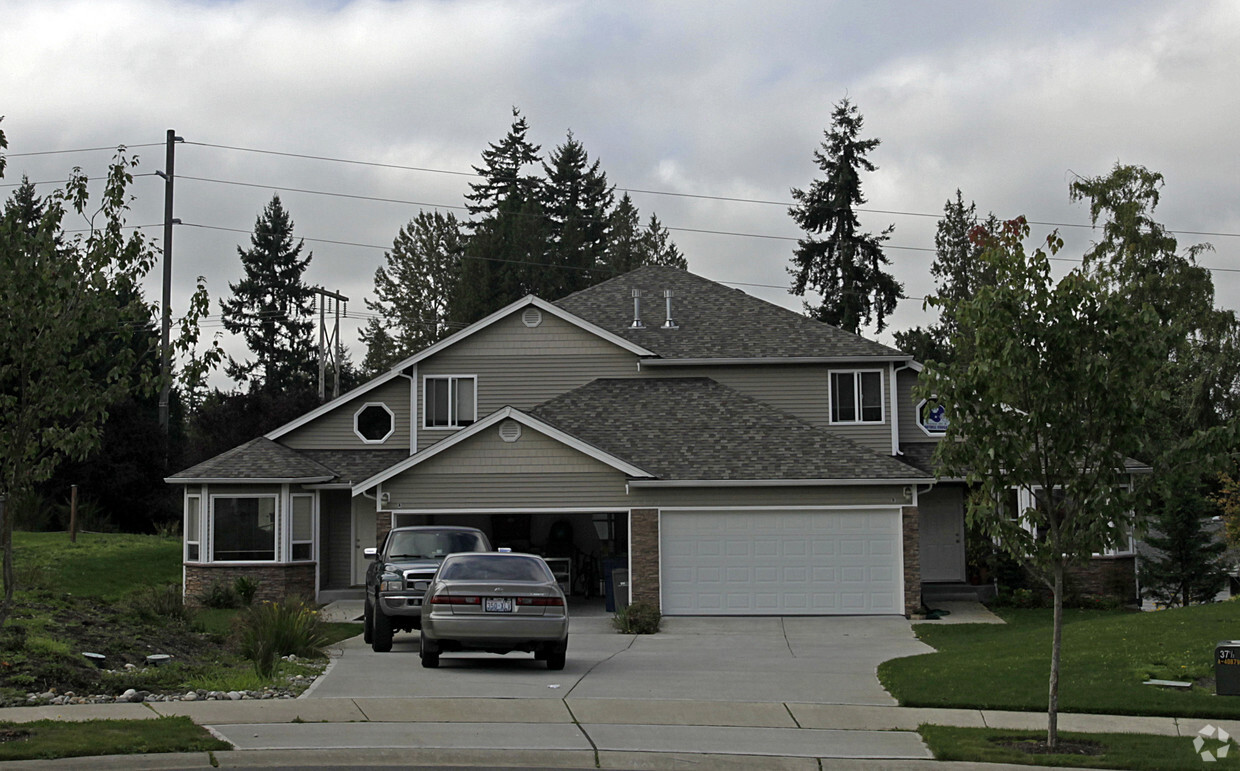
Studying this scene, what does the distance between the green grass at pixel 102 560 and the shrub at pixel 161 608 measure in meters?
5.42

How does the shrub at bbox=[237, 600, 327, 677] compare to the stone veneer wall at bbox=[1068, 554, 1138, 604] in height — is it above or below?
above

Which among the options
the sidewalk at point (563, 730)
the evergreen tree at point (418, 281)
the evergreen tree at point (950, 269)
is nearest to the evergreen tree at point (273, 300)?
the evergreen tree at point (418, 281)

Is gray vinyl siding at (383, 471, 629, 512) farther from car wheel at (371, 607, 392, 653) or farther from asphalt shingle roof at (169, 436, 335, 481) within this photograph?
car wheel at (371, 607, 392, 653)

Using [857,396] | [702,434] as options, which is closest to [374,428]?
[702,434]

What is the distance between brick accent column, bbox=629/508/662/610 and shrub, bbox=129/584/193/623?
885 cm

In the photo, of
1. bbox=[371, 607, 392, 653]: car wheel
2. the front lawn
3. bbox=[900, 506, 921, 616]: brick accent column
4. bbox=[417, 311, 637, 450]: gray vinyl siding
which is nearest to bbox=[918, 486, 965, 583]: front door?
bbox=[900, 506, 921, 616]: brick accent column

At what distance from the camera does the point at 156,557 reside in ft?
107

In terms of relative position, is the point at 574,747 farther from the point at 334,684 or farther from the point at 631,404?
the point at 631,404

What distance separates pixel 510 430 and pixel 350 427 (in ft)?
22.4

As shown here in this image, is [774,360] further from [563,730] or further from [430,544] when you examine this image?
[563,730]

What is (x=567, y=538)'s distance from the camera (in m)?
31.2

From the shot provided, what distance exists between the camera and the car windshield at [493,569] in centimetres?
1625

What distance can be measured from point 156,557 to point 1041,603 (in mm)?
21990

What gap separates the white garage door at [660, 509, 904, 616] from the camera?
25.8m
